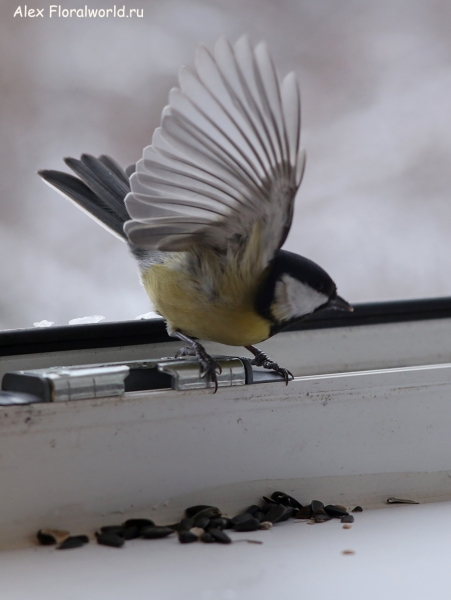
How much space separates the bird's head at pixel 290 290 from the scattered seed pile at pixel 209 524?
23 cm

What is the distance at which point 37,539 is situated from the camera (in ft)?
2.89

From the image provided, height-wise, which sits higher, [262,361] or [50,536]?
[262,361]

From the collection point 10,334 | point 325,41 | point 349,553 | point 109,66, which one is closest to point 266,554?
point 349,553

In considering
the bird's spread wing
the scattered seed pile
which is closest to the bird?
the bird's spread wing

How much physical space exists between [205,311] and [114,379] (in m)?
0.16

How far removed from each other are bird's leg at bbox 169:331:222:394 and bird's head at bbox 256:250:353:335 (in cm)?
9

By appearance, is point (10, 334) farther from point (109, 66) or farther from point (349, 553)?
point (349, 553)

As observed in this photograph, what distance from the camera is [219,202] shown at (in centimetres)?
87

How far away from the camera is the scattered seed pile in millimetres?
879

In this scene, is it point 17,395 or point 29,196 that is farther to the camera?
point 29,196

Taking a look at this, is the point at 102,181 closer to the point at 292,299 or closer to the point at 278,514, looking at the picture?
the point at 292,299

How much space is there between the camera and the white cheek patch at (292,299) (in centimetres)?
97

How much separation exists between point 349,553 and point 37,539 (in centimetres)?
36

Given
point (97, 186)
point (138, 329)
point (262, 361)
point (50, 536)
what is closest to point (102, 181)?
point (97, 186)
